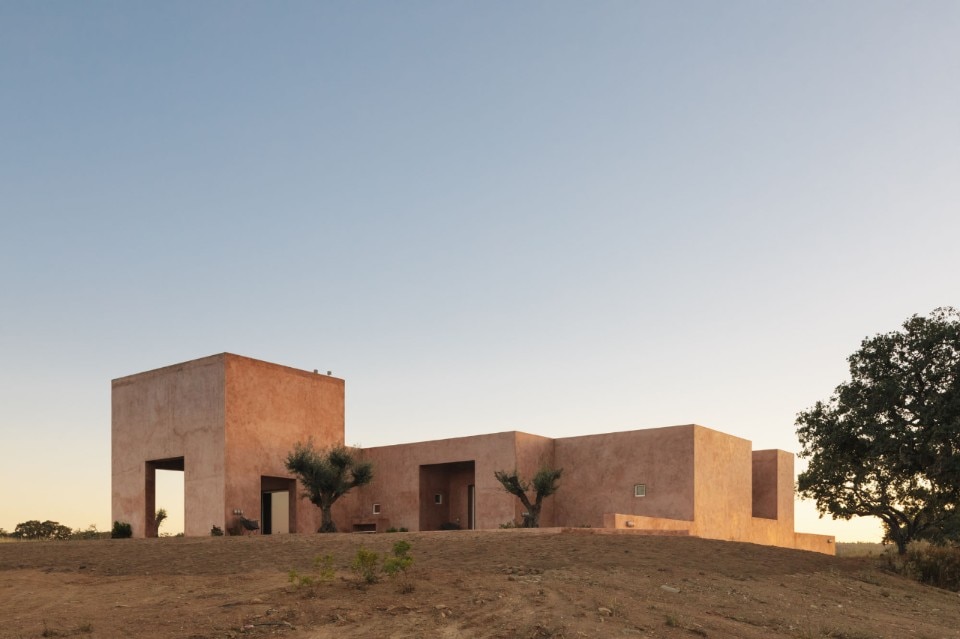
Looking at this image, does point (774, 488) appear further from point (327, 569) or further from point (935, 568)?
point (327, 569)

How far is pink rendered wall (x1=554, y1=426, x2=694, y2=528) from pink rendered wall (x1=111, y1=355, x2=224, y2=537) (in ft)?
37.0

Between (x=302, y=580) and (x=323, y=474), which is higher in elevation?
(x=302, y=580)

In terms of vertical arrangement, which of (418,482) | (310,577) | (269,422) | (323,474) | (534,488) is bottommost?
(418,482)

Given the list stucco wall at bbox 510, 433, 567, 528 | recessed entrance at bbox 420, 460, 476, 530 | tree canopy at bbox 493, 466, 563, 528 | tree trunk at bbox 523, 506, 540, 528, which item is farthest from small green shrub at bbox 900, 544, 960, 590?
recessed entrance at bbox 420, 460, 476, 530

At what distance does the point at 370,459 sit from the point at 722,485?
490 inches

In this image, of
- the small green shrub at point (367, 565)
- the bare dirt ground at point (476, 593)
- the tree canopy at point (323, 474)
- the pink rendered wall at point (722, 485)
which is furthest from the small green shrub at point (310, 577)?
the pink rendered wall at point (722, 485)

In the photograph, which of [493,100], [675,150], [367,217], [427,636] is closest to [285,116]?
[367,217]

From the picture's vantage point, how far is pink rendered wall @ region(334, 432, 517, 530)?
2738 cm

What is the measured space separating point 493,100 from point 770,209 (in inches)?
313

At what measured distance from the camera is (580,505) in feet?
91.5

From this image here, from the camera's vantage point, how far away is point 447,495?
101 feet

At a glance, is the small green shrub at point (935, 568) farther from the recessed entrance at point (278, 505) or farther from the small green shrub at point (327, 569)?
the recessed entrance at point (278, 505)

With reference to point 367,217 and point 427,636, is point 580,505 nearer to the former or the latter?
point 367,217

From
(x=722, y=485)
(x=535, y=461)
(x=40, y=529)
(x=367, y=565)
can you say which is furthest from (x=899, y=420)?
(x=40, y=529)
